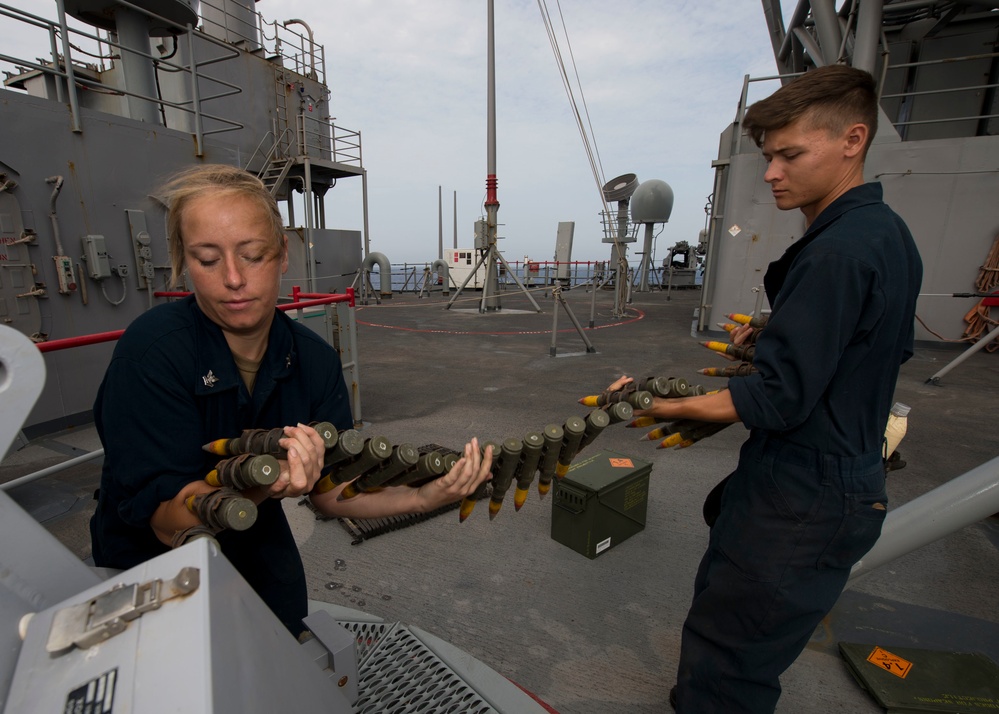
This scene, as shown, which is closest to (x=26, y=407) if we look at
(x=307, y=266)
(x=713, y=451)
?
(x=713, y=451)

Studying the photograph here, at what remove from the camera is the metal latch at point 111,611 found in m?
0.80

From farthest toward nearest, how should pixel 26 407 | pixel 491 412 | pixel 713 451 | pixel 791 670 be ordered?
→ pixel 491 412 → pixel 713 451 → pixel 791 670 → pixel 26 407

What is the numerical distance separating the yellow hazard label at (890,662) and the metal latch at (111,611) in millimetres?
3202

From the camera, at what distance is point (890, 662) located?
255 cm

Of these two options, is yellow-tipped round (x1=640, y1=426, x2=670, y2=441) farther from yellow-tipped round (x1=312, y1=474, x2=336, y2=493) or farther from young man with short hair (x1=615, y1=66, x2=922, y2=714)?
yellow-tipped round (x1=312, y1=474, x2=336, y2=493)

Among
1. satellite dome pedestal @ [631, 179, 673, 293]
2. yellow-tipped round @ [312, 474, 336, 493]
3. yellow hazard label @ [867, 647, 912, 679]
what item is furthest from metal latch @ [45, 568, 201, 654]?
satellite dome pedestal @ [631, 179, 673, 293]

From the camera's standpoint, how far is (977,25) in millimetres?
12414

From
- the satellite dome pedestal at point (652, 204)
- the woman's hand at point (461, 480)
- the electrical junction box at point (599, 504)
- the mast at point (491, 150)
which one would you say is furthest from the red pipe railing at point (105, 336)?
the satellite dome pedestal at point (652, 204)

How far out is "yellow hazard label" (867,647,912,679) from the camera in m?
2.50

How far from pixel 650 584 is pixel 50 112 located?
816cm

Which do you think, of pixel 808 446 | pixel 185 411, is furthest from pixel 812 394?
pixel 185 411

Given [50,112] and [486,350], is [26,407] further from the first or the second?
[486,350]

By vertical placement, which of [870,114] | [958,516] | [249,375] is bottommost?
[958,516]

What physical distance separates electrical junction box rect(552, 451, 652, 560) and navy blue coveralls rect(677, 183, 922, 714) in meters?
1.42
